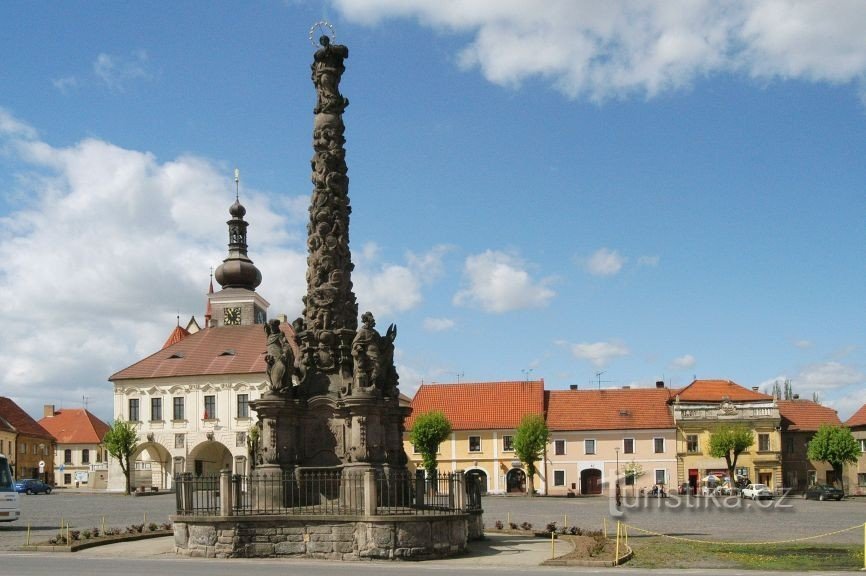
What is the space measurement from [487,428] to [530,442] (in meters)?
6.43

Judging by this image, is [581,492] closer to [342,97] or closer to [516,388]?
[516,388]

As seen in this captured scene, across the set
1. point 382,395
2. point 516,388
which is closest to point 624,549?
point 382,395

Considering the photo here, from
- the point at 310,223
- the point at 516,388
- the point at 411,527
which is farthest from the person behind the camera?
the point at 516,388

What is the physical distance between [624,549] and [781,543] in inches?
183

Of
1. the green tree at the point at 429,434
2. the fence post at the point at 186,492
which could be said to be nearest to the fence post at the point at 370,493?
the fence post at the point at 186,492

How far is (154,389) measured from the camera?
216 ft

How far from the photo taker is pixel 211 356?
6631 centimetres

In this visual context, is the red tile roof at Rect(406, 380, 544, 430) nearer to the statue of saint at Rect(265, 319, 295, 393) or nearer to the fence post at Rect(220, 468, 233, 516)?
the statue of saint at Rect(265, 319, 295, 393)

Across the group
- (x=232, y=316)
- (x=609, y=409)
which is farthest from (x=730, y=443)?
(x=232, y=316)

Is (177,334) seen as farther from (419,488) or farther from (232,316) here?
(419,488)

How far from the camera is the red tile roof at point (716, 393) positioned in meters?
66.5

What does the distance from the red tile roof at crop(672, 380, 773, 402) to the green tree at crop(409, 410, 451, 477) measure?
657 inches

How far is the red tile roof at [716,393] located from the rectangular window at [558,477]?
31.3ft

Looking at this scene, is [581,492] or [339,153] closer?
[339,153]
